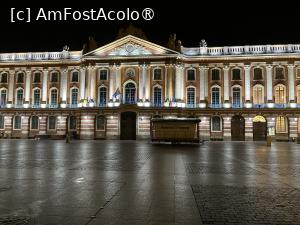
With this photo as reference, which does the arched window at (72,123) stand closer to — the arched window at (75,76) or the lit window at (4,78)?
the arched window at (75,76)

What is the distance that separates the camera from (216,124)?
50.3m

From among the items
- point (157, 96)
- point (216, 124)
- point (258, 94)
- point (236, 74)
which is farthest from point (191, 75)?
point (258, 94)

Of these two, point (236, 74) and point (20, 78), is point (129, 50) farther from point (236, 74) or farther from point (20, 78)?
point (20, 78)

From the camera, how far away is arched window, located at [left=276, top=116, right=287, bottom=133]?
1921 inches

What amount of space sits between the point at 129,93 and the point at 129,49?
6.70 m

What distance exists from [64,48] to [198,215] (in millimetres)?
52362

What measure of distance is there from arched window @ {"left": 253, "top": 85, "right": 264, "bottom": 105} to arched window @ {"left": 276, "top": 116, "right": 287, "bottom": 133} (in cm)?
367

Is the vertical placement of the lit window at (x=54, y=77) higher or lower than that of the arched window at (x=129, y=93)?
higher

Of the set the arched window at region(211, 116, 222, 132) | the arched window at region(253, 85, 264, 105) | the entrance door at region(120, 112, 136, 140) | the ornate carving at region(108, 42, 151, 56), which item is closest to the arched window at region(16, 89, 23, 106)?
the ornate carving at region(108, 42, 151, 56)

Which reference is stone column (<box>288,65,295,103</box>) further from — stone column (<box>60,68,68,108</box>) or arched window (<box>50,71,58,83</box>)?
arched window (<box>50,71,58,83</box>)

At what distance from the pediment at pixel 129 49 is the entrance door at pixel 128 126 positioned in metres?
9.10

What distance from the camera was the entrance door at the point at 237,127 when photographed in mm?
49969

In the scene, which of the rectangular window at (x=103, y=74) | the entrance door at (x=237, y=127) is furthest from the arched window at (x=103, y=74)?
the entrance door at (x=237, y=127)

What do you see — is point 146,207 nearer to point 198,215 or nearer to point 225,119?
point 198,215
